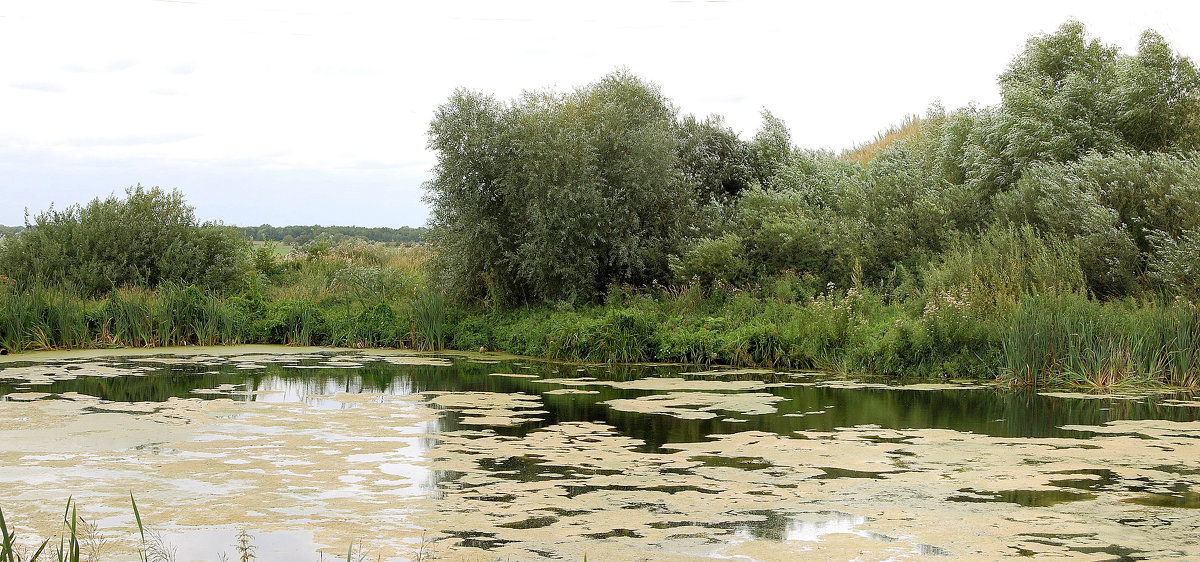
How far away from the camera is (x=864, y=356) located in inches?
571

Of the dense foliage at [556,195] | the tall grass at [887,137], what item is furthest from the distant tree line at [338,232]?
the dense foliage at [556,195]

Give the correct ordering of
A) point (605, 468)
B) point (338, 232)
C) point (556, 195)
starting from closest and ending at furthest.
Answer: point (605, 468) < point (556, 195) < point (338, 232)

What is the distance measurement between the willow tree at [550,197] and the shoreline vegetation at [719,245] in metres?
0.05

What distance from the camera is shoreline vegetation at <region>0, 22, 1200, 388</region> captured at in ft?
49.3

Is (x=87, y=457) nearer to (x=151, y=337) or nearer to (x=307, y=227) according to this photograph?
(x=151, y=337)

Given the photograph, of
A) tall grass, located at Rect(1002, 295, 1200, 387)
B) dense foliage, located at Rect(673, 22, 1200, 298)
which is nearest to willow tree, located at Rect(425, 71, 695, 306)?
dense foliage, located at Rect(673, 22, 1200, 298)

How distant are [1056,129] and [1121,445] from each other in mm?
11342

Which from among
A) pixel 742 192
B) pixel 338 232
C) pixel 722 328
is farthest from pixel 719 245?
pixel 338 232

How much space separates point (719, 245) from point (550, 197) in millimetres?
3172

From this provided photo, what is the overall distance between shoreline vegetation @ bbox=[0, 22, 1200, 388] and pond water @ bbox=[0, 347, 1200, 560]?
7.82 ft

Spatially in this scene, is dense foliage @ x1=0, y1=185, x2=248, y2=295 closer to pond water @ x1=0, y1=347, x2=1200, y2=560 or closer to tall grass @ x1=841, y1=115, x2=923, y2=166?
pond water @ x1=0, y1=347, x2=1200, y2=560

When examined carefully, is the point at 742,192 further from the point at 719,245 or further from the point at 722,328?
the point at 722,328

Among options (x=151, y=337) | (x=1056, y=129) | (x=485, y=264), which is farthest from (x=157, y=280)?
(x=1056, y=129)

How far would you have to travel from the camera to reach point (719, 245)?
1878 cm
